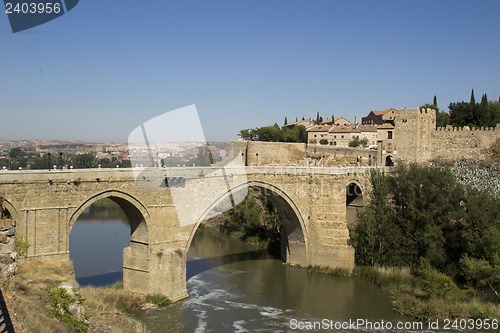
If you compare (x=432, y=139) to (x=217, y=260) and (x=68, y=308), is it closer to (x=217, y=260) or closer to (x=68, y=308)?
(x=217, y=260)

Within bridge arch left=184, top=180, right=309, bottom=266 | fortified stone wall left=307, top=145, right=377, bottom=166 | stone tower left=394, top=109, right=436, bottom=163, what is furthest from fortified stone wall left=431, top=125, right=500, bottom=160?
bridge arch left=184, top=180, right=309, bottom=266

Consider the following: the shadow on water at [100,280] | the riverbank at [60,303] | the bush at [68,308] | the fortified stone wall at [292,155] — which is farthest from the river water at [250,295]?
the fortified stone wall at [292,155]

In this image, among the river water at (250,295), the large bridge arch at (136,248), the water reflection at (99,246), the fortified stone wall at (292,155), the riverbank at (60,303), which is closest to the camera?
the riverbank at (60,303)

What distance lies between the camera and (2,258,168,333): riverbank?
6871mm

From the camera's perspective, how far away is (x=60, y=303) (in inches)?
347

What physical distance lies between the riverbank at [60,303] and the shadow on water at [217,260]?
4392mm

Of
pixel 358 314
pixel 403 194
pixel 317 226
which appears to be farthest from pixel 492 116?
pixel 358 314

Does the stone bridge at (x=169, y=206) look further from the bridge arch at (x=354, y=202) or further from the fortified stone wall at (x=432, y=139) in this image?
the fortified stone wall at (x=432, y=139)

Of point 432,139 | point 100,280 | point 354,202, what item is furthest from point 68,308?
point 432,139

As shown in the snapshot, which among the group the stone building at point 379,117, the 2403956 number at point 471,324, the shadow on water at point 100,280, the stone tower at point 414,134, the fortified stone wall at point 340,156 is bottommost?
the 2403956 number at point 471,324

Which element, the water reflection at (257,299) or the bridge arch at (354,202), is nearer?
the water reflection at (257,299)

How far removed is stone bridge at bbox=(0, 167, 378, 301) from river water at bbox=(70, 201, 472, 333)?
106 centimetres

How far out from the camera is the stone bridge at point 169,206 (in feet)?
46.5

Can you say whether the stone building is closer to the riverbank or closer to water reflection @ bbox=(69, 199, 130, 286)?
water reflection @ bbox=(69, 199, 130, 286)
